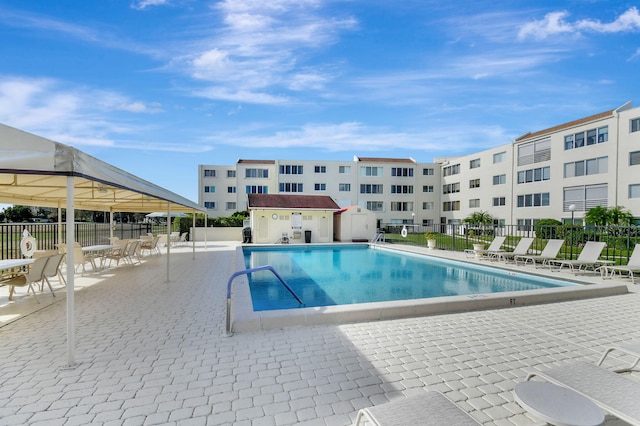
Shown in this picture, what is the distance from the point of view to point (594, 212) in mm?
23078

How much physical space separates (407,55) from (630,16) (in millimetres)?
7377

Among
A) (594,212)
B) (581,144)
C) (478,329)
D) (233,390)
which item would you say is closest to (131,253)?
(233,390)

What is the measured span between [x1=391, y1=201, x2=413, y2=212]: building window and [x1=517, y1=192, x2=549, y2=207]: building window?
1402 centimetres

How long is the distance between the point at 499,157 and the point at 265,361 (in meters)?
39.4

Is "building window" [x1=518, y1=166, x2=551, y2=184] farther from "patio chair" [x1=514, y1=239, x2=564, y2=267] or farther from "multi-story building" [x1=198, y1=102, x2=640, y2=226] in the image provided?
"patio chair" [x1=514, y1=239, x2=564, y2=267]

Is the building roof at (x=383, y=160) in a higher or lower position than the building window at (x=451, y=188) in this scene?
higher

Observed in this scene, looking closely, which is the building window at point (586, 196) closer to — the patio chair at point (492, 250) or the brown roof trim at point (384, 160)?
the patio chair at point (492, 250)

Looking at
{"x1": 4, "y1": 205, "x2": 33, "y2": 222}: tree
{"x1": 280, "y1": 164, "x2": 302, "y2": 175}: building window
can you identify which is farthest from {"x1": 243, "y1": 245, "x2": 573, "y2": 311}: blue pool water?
{"x1": 4, "y1": 205, "x2": 33, "y2": 222}: tree

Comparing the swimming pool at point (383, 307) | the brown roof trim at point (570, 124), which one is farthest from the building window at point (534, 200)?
the swimming pool at point (383, 307)

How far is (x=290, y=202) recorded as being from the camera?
2466 cm

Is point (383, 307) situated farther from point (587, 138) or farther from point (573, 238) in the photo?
point (587, 138)

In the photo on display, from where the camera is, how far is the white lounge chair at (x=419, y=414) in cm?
205

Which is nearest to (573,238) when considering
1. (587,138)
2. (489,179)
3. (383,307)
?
(383,307)

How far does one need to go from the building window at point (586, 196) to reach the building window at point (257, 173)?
33281 mm
